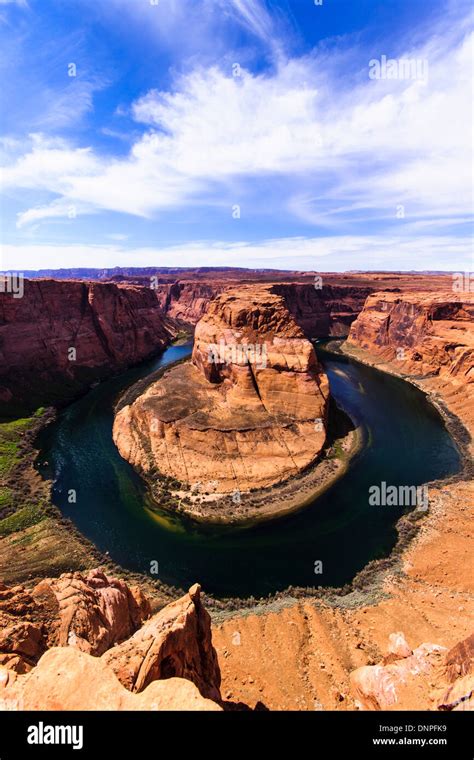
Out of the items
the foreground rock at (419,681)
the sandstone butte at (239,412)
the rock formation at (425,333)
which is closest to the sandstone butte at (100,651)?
the foreground rock at (419,681)

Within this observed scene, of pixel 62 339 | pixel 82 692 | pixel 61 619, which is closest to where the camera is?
pixel 82 692

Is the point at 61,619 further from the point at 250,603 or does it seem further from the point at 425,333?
the point at 425,333

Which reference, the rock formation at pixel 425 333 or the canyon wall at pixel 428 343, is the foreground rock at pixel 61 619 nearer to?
the canyon wall at pixel 428 343

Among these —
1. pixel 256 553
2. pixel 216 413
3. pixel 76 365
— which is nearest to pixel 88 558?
pixel 256 553

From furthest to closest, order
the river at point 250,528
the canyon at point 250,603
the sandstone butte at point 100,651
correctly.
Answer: the river at point 250,528 < the canyon at point 250,603 < the sandstone butte at point 100,651

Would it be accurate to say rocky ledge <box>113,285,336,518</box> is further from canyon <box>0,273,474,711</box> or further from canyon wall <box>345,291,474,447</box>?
canyon wall <box>345,291,474,447</box>

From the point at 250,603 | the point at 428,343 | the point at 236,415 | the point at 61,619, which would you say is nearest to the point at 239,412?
the point at 236,415

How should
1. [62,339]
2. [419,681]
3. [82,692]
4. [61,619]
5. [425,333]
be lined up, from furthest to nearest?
[425,333], [62,339], [61,619], [419,681], [82,692]
